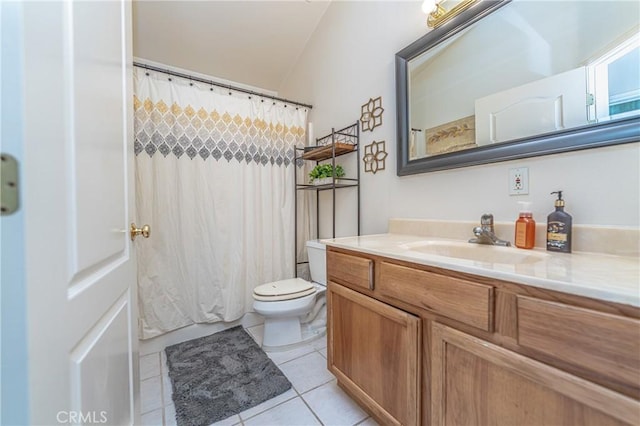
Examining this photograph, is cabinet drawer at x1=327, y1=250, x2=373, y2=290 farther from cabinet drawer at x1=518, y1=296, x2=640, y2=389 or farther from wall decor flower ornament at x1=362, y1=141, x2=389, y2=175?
wall decor flower ornament at x1=362, y1=141, x2=389, y2=175

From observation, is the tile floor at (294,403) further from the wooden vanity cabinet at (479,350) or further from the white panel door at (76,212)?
the white panel door at (76,212)

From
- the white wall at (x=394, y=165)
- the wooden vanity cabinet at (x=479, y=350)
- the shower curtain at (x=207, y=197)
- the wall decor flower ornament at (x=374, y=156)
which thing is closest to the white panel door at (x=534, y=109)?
the white wall at (x=394, y=165)

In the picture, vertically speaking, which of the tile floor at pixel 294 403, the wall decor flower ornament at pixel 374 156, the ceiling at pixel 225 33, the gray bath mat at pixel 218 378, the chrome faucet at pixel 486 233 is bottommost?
the tile floor at pixel 294 403

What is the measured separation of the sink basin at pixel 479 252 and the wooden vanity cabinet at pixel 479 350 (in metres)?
0.30

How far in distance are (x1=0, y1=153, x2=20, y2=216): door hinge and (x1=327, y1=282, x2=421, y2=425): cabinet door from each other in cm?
98

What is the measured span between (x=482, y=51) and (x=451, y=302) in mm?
1153

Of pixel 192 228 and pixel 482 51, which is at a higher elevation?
pixel 482 51

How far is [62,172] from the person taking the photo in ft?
1.43

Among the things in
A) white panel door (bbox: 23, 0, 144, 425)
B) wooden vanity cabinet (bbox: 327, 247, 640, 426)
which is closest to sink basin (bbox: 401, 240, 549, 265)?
wooden vanity cabinet (bbox: 327, 247, 640, 426)

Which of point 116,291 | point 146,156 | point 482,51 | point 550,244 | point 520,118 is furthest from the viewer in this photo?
point 146,156

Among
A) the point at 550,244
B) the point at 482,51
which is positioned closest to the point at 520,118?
the point at 482,51

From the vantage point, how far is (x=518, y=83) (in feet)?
3.37

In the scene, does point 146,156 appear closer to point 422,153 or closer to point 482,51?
point 422,153

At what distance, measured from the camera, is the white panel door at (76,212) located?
37 centimetres
